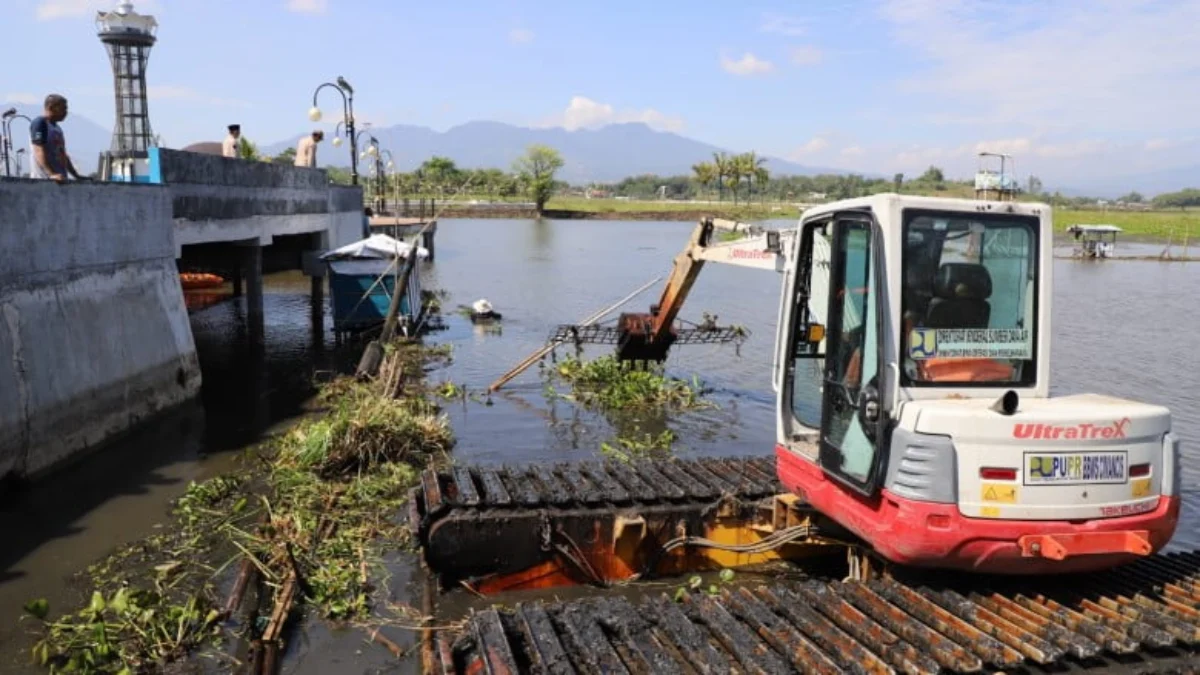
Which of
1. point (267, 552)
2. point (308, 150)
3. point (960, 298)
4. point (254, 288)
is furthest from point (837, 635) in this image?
point (308, 150)

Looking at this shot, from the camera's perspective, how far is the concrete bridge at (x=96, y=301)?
10.4 meters

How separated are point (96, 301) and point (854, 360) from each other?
35.1ft

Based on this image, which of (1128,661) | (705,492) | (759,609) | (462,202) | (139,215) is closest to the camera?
(1128,661)

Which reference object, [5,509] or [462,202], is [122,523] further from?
[462,202]

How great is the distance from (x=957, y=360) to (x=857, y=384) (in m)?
0.66

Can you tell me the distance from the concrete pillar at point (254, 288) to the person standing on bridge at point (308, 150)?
Result: 5.23 m

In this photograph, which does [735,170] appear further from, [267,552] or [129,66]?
[267,552]

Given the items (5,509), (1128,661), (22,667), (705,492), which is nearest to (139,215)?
(5,509)

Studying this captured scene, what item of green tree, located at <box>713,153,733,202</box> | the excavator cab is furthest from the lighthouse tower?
green tree, located at <box>713,153,733,202</box>

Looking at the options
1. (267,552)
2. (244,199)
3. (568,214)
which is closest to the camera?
(267,552)

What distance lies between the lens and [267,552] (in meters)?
8.63

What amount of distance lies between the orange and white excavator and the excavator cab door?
1cm

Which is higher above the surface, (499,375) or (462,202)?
(462,202)

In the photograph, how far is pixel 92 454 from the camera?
11.5 m
